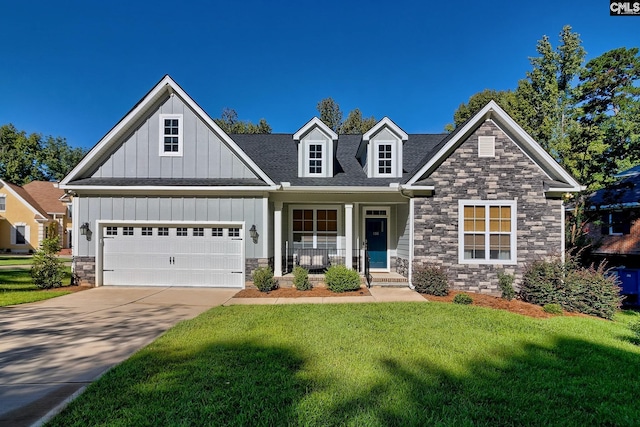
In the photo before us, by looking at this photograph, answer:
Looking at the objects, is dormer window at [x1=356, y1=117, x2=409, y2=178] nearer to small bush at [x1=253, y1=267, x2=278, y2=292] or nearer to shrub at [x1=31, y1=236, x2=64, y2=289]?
small bush at [x1=253, y1=267, x2=278, y2=292]

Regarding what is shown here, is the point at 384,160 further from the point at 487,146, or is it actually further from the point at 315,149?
the point at 487,146

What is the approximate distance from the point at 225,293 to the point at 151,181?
4.60 m

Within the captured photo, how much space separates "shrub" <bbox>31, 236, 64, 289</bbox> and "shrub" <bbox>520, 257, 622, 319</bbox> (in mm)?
14968

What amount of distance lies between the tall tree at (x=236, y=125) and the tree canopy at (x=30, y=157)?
91.6 ft

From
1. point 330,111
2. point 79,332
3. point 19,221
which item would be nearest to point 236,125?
point 330,111

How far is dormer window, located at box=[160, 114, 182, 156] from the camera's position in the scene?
10.9 metres

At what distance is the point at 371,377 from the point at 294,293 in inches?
237

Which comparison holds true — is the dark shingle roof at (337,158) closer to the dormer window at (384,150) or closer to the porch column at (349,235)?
the dormer window at (384,150)

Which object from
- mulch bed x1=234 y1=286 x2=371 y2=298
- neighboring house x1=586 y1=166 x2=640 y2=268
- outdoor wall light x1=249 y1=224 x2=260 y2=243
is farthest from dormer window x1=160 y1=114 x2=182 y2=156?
neighboring house x1=586 y1=166 x2=640 y2=268

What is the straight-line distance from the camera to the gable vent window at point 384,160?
474 inches

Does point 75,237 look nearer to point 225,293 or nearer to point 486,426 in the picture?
point 225,293

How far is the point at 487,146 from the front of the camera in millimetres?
10391

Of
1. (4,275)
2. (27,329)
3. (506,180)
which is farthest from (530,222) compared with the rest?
(4,275)

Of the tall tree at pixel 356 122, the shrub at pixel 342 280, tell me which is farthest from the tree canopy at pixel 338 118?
the shrub at pixel 342 280
